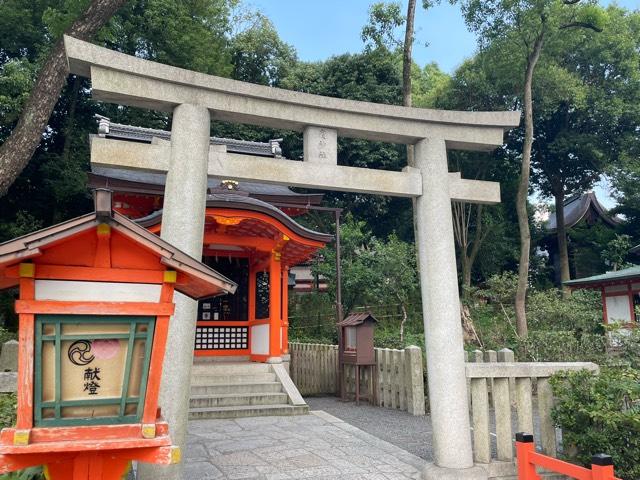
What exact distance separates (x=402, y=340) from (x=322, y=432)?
615 cm

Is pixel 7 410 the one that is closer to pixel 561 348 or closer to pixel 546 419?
pixel 546 419

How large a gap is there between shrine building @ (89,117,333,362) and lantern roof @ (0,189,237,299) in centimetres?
670

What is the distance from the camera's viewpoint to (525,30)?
1447cm

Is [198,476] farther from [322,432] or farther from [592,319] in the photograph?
[592,319]

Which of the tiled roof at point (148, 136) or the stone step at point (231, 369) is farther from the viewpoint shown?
the tiled roof at point (148, 136)

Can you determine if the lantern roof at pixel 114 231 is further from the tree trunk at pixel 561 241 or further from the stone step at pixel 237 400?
the tree trunk at pixel 561 241

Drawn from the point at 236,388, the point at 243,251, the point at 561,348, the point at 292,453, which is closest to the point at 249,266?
the point at 243,251

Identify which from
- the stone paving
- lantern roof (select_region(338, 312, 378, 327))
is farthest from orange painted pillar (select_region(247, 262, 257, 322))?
the stone paving

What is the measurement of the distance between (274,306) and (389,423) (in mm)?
3998

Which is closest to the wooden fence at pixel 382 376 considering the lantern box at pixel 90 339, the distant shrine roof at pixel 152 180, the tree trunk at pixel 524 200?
the distant shrine roof at pixel 152 180

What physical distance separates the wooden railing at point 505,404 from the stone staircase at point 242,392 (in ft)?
14.4

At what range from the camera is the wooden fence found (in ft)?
28.7

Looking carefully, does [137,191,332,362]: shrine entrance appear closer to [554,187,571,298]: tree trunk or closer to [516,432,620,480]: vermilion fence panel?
[516,432,620,480]: vermilion fence panel

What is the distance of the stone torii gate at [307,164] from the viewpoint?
4113mm
